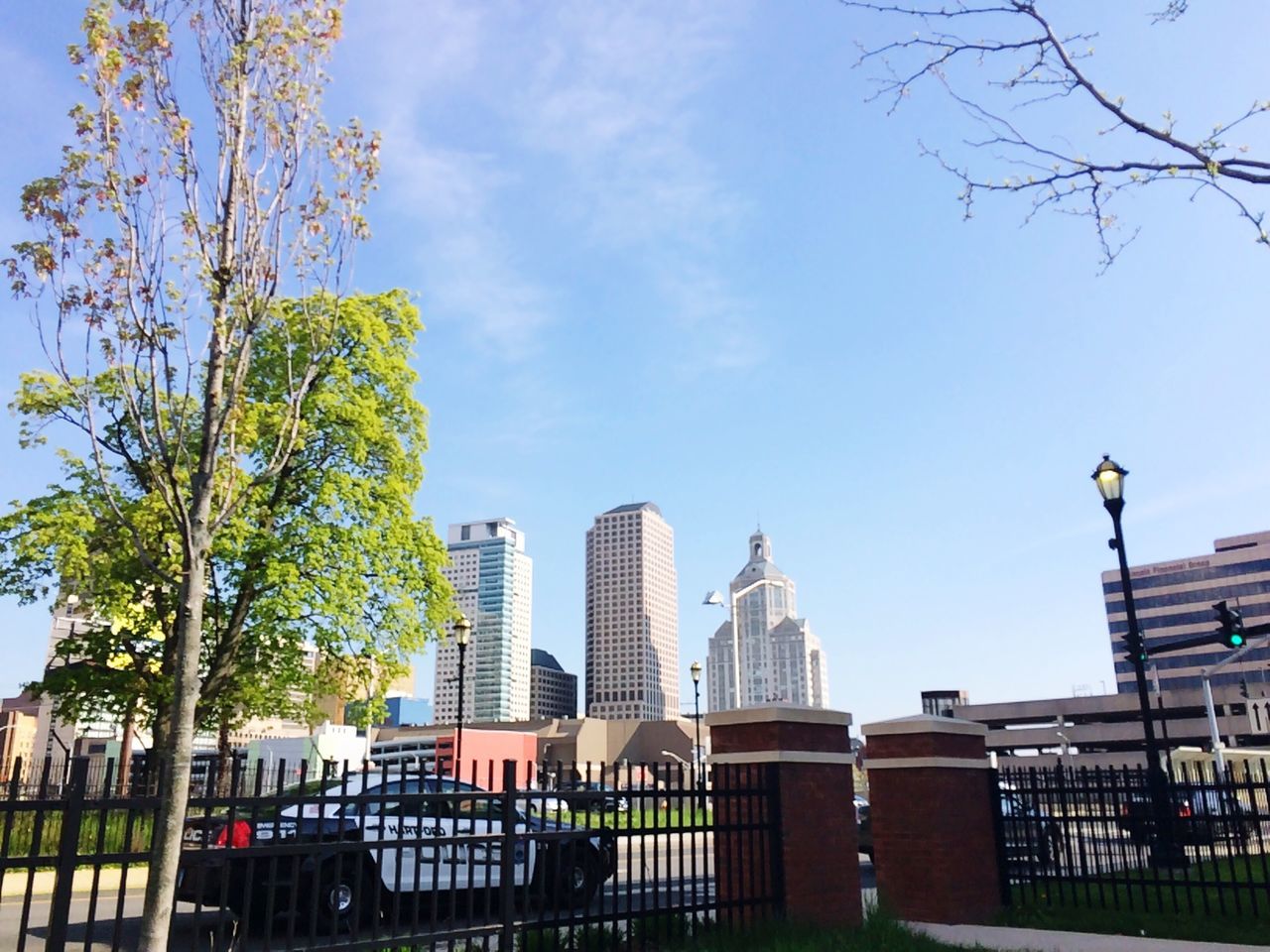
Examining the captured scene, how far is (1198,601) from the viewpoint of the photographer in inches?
4934

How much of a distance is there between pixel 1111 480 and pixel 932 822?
735cm

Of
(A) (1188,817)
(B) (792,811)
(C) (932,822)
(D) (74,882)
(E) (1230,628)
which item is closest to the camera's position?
(B) (792,811)

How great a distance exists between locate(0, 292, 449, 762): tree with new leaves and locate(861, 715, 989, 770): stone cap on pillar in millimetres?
14322

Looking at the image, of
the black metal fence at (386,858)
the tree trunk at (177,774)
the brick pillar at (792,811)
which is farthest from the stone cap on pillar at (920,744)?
the tree trunk at (177,774)

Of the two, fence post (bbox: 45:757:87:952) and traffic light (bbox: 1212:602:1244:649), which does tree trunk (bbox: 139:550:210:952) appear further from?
traffic light (bbox: 1212:602:1244:649)

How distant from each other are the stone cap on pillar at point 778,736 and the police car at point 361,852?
6.34ft

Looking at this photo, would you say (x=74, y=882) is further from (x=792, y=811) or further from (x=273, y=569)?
(x=792, y=811)

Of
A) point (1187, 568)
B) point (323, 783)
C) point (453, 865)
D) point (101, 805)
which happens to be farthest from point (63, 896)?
point (1187, 568)

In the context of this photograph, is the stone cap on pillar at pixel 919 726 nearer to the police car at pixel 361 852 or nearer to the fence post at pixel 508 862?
the police car at pixel 361 852

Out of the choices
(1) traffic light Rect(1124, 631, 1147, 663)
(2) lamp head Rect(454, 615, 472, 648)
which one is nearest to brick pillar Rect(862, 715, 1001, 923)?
(1) traffic light Rect(1124, 631, 1147, 663)

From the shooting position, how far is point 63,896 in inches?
230

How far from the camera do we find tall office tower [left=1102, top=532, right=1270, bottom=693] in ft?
390

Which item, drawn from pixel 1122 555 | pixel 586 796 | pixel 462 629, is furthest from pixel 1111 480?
pixel 462 629

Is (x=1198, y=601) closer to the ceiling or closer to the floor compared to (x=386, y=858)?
closer to the ceiling
